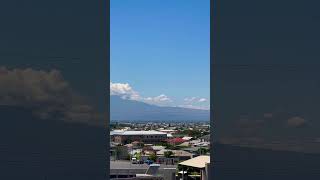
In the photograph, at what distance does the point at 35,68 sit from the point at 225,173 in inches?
Result: 105

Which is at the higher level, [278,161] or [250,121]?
[250,121]

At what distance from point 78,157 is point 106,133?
44cm

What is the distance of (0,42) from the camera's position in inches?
222

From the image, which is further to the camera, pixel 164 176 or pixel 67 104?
pixel 164 176

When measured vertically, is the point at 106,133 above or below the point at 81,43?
below

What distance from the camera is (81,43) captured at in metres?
5.65

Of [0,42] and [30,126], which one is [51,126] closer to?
[30,126]

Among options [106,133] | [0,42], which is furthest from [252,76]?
[0,42]

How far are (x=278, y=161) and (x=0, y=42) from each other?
147 inches

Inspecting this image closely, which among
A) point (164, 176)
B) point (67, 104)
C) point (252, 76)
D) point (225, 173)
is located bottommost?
point (164, 176)

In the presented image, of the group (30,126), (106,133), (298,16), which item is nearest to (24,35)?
(30,126)

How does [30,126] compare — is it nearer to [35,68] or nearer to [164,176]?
[35,68]

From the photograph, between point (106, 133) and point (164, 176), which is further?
point (164, 176)

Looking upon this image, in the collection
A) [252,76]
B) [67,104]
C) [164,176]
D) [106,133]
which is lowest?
[164,176]
